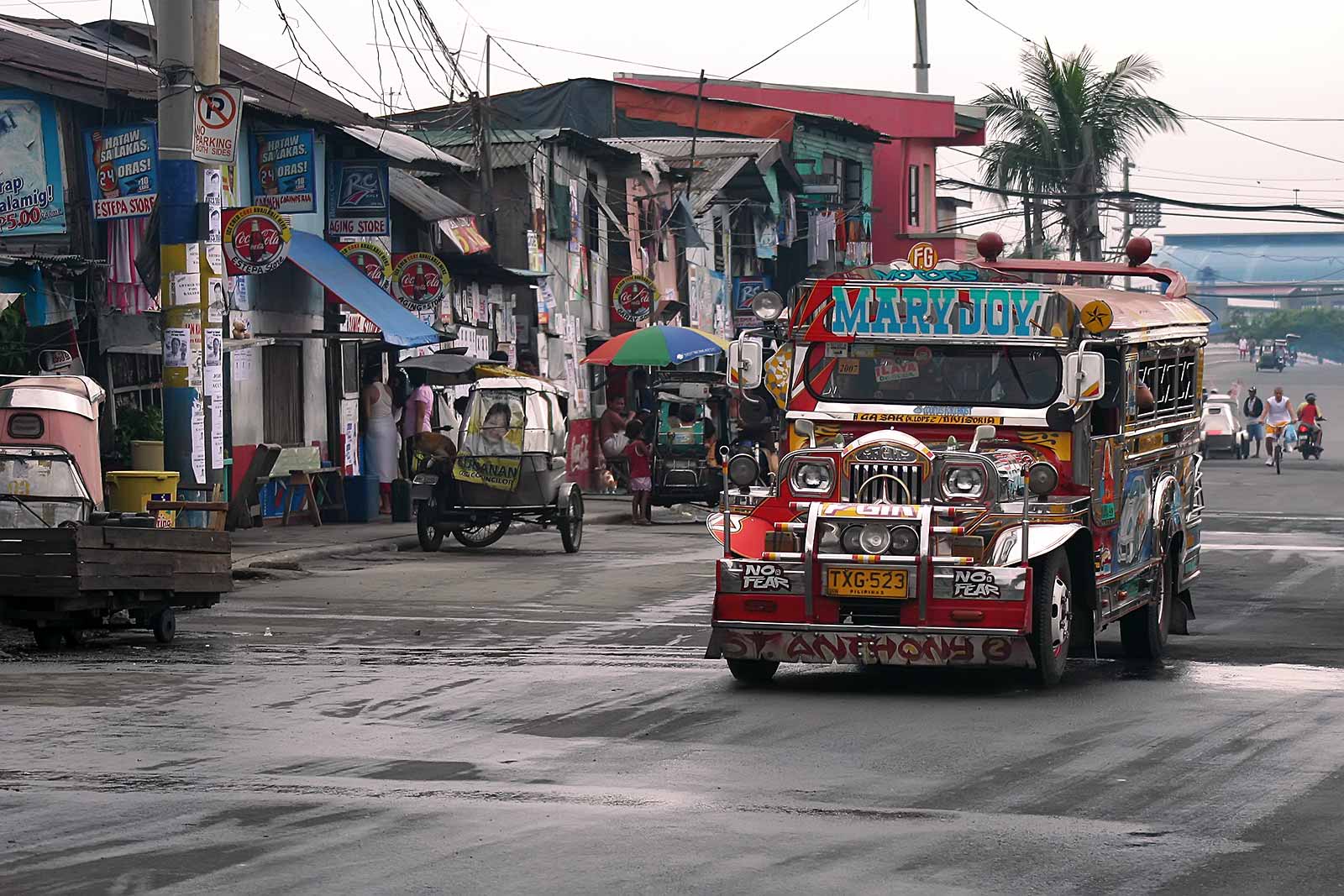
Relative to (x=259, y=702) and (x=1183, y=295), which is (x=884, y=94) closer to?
(x=1183, y=295)

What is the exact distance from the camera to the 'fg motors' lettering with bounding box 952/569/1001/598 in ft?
40.0

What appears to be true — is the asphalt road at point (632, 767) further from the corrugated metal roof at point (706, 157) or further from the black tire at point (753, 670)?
the corrugated metal roof at point (706, 157)

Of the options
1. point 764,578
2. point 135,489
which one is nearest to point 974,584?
point 764,578

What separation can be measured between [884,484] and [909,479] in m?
0.17

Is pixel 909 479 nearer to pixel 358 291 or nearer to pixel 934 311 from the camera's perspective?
pixel 934 311

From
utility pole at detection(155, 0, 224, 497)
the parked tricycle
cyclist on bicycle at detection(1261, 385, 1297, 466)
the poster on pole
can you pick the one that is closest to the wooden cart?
utility pole at detection(155, 0, 224, 497)

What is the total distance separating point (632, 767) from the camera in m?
9.85

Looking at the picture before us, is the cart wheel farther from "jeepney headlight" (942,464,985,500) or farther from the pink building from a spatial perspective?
the pink building

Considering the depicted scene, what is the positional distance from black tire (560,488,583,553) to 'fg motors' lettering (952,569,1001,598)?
12.9 metres

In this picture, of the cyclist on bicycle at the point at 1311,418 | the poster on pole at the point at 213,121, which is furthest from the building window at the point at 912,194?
the poster on pole at the point at 213,121

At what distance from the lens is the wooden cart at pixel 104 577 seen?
47.3ft

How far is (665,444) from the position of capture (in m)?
33.1

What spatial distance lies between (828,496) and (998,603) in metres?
1.45

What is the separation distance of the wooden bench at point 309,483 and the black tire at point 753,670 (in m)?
15.5
